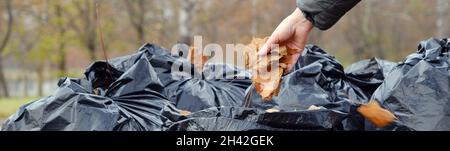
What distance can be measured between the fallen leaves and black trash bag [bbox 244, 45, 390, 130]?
128 millimetres

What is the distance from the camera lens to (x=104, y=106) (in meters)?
2.67

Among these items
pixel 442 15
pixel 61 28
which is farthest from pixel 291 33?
pixel 442 15

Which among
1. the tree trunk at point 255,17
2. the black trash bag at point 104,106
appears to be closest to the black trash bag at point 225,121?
the black trash bag at point 104,106

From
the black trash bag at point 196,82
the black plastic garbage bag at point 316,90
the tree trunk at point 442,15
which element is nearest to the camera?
the black plastic garbage bag at point 316,90

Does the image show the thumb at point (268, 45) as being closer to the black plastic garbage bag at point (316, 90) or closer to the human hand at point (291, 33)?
the human hand at point (291, 33)

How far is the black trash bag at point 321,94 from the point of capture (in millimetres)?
2455

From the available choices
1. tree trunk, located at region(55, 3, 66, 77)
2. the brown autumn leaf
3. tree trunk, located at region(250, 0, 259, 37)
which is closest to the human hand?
the brown autumn leaf

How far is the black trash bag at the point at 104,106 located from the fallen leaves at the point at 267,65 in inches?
18.1

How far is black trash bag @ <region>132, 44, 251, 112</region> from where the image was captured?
10.7 ft

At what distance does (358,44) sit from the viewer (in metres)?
29.2

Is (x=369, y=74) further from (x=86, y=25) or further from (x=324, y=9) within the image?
(x=86, y=25)

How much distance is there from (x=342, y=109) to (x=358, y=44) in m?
27.1
